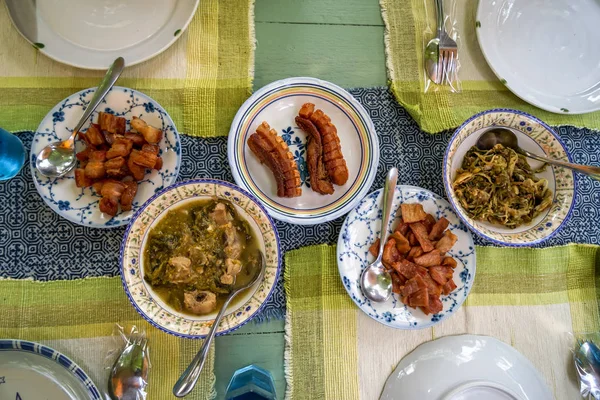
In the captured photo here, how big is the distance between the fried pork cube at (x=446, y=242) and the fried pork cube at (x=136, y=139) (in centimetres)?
131

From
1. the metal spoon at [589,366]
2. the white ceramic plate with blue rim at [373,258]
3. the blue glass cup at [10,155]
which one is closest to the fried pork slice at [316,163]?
the white ceramic plate with blue rim at [373,258]

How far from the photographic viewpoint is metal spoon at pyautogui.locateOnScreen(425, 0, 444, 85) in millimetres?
2031

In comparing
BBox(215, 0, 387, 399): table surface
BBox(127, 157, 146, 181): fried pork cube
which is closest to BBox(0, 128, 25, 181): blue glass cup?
BBox(127, 157, 146, 181): fried pork cube

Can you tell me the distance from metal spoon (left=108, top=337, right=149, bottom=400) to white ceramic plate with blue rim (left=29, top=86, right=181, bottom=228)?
53 cm

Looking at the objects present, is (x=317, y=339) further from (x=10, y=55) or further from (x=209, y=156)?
(x=10, y=55)

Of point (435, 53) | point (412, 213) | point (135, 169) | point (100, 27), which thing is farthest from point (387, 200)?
point (100, 27)

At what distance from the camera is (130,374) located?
68.2 inches

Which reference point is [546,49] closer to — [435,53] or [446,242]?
[435,53]

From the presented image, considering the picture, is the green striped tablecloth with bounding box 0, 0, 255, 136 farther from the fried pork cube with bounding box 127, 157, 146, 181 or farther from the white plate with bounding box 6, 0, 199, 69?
the fried pork cube with bounding box 127, 157, 146, 181

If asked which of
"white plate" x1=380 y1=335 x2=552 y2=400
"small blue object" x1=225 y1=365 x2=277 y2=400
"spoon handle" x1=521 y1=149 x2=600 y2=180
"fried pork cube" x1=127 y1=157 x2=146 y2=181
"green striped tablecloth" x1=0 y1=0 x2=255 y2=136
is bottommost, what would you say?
"small blue object" x1=225 y1=365 x2=277 y2=400

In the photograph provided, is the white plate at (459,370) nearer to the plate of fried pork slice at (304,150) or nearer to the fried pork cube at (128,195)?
the plate of fried pork slice at (304,150)

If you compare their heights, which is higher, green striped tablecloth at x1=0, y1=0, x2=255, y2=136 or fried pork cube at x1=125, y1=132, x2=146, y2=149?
green striped tablecloth at x1=0, y1=0, x2=255, y2=136

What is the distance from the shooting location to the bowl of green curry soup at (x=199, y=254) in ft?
5.24

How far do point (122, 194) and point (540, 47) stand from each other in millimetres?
1984
